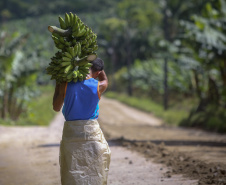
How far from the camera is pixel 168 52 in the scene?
2831cm

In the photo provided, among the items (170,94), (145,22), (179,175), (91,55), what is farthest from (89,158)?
(145,22)

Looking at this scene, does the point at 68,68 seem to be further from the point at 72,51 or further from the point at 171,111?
the point at 171,111

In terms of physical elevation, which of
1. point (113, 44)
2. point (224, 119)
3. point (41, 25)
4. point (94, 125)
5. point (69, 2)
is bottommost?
point (224, 119)

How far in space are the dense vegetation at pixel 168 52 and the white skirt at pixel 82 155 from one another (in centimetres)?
1134

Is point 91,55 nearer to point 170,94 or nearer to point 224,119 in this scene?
point 224,119

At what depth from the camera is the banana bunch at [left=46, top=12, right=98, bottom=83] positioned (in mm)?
4812

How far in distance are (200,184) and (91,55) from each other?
2474 mm

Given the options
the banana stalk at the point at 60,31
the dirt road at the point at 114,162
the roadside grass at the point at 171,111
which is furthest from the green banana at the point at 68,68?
the roadside grass at the point at 171,111

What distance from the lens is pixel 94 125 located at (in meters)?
4.84

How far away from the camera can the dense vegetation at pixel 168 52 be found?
16.8 m

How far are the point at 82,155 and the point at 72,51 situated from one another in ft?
3.74

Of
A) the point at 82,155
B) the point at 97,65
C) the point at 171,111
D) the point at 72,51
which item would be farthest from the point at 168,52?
the point at 82,155

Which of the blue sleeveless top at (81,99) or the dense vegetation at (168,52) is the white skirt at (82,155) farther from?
the dense vegetation at (168,52)

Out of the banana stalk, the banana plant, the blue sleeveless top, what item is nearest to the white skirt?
the blue sleeveless top
